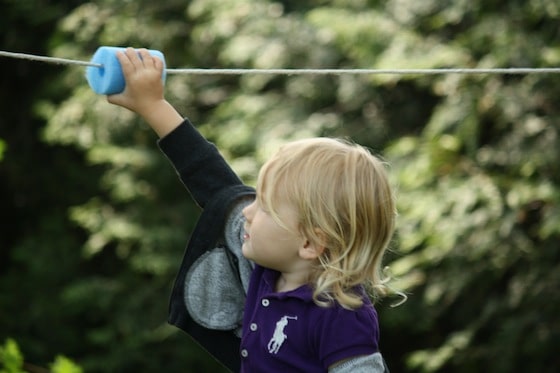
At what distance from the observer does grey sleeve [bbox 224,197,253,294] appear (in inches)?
71.2

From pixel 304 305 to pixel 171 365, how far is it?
12.6 feet

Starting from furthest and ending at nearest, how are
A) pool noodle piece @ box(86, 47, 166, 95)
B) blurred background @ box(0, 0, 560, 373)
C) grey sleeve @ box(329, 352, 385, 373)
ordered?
blurred background @ box(0, 0, 560, 373) → pool noodle piece @ box(86, 47, 166, 95) → grey sleeve @ box(329, 352, 385, 373)

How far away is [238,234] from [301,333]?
0.91ft

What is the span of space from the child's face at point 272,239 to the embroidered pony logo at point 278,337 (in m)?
0.09

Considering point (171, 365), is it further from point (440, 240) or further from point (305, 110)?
point (440, 240)

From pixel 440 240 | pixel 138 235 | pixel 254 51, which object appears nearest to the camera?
pixel 440 240

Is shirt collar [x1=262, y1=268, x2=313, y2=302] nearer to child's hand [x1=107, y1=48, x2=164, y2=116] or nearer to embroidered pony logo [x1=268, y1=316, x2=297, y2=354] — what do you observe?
embroidered pony logo [x1=268, y1=316, x2=297, y2=354]

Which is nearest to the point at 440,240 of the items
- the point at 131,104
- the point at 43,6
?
the point at 131,104

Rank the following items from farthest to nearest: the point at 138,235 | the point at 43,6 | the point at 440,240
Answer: the point at 43,6 < the point at 138,235 < the point at 440,240

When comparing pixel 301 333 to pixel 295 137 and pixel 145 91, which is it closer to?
pixel 145 91

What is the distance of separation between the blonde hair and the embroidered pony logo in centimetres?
7

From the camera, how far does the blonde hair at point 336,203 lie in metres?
1.60

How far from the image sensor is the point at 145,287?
5.16 m

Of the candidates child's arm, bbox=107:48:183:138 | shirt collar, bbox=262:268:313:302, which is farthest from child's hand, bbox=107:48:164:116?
shirt collar, bbox=262:268:313:302
